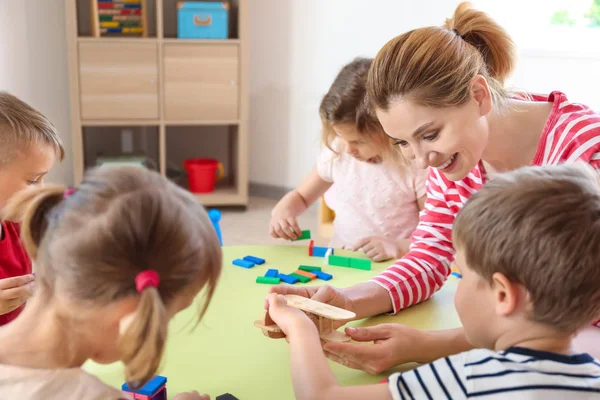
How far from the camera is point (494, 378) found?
0.72 metres

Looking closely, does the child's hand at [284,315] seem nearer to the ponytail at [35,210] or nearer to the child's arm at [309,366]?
the child's arm at [309,366]

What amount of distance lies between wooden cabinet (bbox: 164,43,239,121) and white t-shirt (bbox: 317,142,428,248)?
1646 millimetres

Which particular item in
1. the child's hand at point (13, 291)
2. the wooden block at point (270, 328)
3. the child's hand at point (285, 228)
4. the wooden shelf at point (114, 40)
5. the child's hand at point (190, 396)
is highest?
the wooden shelf at point (114, 40)

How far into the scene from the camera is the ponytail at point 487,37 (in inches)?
48.9

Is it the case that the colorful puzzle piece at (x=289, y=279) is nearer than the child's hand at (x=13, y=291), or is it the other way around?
the child's hand at (x=13, y=291)

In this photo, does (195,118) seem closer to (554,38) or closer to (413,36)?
(554,38)

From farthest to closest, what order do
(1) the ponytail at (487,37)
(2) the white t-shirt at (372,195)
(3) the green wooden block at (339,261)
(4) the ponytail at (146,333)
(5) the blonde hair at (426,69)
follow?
(2) the white t-shirt at (372,195), (3) the green wooden block at (339,261), (1) the ponytail at (487,37), (5) the blonde hair at (426,69), (4) the ponytail at (146,333)

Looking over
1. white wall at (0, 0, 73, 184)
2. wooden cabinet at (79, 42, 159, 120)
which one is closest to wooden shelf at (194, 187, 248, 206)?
wooden cabinet at (79, 42, 159, 120)

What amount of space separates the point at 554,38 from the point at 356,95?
1.93 meters

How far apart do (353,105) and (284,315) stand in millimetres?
769

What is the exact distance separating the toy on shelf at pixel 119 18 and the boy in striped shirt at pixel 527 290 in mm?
2953

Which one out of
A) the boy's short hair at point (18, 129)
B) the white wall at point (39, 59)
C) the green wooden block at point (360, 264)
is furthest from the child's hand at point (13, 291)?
the white wall at point (39, 59)

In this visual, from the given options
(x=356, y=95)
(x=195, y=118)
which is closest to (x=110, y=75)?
(x=195, y=118)

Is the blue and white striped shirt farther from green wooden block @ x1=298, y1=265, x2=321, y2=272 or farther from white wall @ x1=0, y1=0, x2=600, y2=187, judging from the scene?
white wall @ x1=0, y1=0, x2=600, y2=187
